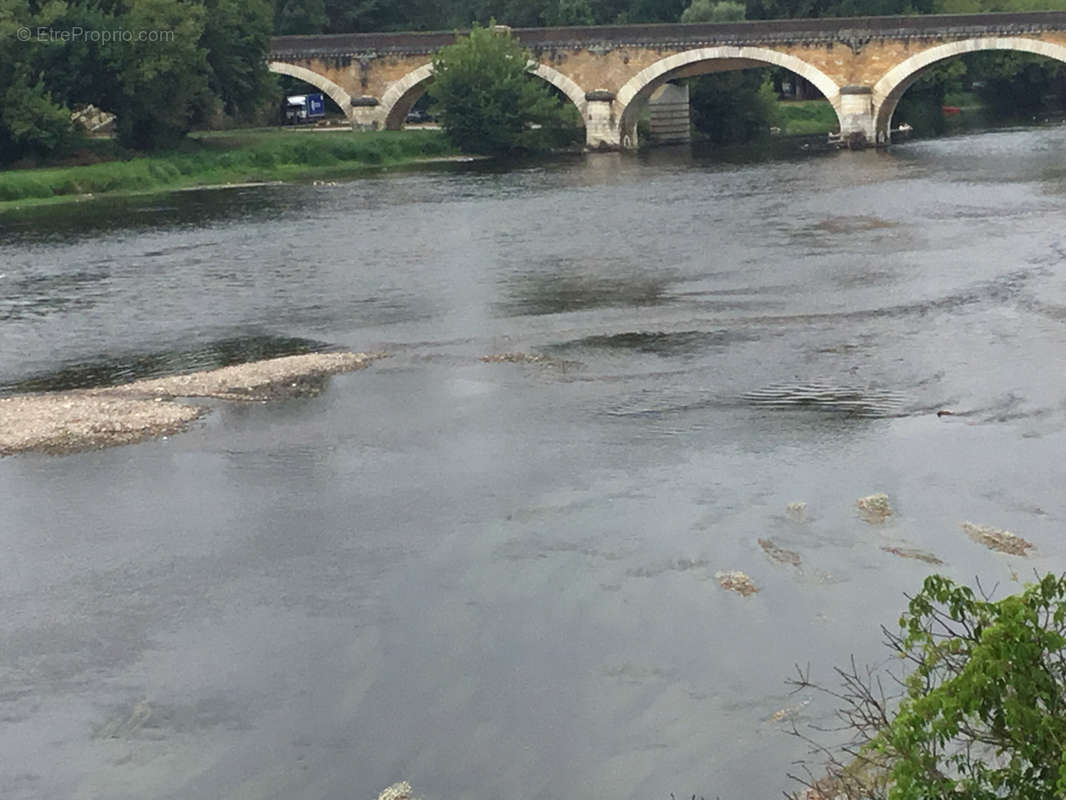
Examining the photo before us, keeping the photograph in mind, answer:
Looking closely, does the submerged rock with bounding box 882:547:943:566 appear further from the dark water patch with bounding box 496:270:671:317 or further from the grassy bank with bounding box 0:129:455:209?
the grassy bank with bounding box 0:129:455:209

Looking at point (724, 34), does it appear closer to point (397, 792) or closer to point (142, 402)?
point (142, 402)

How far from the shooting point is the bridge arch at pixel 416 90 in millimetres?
54969

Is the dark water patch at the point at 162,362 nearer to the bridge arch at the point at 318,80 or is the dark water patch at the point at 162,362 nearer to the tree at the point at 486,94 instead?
the tree at the point at 486,94

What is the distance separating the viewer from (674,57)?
5300 cm

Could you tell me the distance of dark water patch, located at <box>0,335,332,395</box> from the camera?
18766 millimetres

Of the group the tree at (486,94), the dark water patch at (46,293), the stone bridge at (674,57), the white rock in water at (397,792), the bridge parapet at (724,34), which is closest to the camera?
the white rock in water at (397,792)

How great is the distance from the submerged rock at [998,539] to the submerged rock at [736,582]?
75.2 inches

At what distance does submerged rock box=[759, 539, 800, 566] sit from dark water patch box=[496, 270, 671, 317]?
35.3 feet

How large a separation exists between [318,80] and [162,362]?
39.3m

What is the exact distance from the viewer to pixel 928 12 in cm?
6606

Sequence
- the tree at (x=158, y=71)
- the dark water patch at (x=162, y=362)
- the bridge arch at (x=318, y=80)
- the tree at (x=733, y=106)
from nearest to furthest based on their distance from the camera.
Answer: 1. the dark water patch at (x=162, y=362)
2. the tree at (x=158, y=71)
3. the bridge arch at (x=318, y=80)
4. the tree at (x=733, y=106)

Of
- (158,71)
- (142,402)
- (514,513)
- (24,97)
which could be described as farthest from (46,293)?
(158,71)

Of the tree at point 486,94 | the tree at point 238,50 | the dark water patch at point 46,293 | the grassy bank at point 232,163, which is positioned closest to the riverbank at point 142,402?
the dark water patch at point 46,293

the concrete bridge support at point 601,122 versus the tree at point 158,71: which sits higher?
the tree at point 158,71
